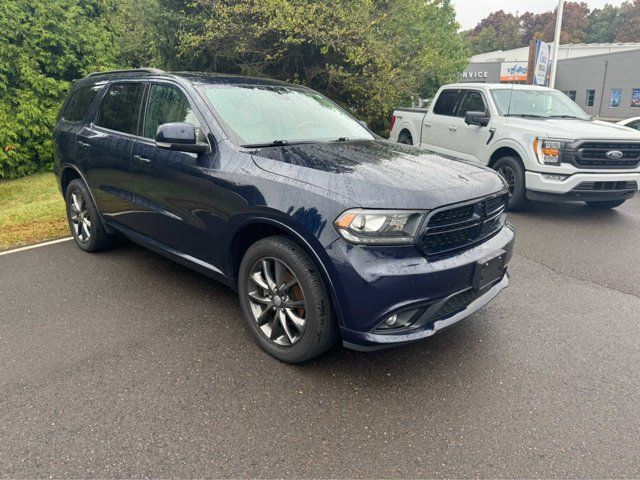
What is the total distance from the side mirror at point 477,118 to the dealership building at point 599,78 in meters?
34.3

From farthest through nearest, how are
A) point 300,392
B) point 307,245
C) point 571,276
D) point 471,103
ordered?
point 471,103, point 571,276, point 300,392, point 307,245

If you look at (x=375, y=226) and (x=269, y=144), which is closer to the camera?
(x=375, y=226)

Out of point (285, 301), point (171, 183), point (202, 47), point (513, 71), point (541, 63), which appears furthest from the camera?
point (513, 71)

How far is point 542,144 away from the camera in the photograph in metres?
6.61

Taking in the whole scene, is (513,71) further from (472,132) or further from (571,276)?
(571,276)

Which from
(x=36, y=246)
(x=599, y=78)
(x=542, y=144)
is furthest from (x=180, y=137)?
(x=599, y=78)

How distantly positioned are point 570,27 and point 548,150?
98.4 metres

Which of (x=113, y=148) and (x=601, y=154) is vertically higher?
(x=113, y=148)

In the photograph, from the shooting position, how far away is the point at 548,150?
6570 mm

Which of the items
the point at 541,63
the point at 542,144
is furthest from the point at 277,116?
the point at 541,63

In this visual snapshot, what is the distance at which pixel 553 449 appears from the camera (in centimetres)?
239

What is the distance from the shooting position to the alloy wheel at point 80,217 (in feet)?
16.6

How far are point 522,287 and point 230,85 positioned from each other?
3130mm

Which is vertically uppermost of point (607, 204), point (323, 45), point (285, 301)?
point (323, 45)
